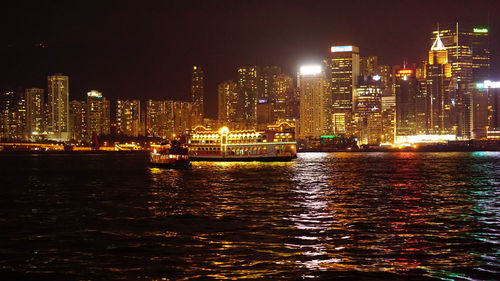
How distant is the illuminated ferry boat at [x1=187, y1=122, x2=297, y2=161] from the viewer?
13425 centimetres

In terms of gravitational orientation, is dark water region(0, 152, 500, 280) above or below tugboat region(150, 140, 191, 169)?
below

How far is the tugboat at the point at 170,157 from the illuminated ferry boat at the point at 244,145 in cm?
3089

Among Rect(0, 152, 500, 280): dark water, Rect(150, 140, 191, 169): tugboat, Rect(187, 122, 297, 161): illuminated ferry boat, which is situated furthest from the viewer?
Rect(187, 122, 297, 161): illuminated ferry boat

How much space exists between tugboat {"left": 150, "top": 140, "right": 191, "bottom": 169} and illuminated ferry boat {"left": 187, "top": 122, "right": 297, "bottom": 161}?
101ft

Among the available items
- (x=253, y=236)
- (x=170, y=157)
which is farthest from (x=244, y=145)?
(x=253, y=236)

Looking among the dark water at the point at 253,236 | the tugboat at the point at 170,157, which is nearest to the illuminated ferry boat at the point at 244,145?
the tugboat at the point at 170,157

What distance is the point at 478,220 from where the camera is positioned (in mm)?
32625

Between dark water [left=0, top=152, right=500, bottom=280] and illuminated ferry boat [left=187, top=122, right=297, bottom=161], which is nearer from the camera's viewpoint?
dark water [left=0, top=152, right=500, bottom=280]

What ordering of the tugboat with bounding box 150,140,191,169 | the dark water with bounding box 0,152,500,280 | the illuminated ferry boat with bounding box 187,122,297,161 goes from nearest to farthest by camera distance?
the dark water with bounding box 0,152,500,280 → the tugboat with bounding box 150,140,191,169 → the illuminated ferry boat with bounding box 187,122,297,161

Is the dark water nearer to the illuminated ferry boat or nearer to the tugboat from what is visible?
the tugboat

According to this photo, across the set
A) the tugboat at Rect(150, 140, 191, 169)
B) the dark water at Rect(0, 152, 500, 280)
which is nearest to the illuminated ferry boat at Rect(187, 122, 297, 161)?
the tugboat at Rect(150, 140, 191, 169)

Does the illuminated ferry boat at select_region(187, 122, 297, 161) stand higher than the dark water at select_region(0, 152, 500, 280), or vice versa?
the illuminated ferry boat at select_region(187, 122, 297, 161)

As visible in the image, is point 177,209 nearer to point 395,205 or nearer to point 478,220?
point 395,205

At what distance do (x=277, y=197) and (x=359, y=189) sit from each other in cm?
1101
